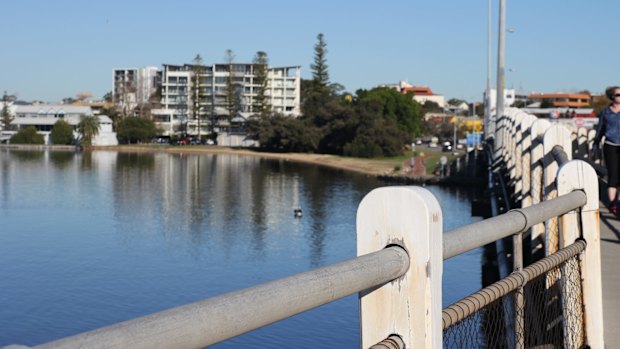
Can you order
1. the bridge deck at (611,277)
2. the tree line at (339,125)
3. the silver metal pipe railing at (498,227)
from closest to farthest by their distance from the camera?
1. the silver metal pipe railing at (498,227)
2. the bridge deck at (611,277)
3. the tree line at (339,125)

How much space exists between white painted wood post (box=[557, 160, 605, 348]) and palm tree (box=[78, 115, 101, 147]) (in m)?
139

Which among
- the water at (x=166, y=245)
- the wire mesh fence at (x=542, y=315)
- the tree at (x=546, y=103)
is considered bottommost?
the water at (x=166, y=245)

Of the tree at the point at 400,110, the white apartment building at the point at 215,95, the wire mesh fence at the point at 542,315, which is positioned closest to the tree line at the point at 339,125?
the tree at the point at 400,110

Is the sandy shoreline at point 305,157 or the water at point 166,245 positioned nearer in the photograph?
the water at point 166,245

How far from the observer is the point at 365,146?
107 metres

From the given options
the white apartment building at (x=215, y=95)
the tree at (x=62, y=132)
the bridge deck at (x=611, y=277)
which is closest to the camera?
the bridge deck at (x=611, y=277)

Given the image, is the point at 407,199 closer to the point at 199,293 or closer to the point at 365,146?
the point at 199,293

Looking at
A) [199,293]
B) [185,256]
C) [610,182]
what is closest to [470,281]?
[199,293]

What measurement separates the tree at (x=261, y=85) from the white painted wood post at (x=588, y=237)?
118 m

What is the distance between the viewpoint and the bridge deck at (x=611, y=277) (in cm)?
554

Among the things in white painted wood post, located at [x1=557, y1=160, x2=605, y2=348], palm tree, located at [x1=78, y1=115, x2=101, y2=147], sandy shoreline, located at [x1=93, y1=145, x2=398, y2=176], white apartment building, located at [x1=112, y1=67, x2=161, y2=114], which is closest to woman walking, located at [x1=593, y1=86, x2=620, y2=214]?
white painted wood post, located at [x1=557, y1=160, x2=605, y2=348]

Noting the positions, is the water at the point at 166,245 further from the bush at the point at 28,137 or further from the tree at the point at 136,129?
the bush at the point at 28,137

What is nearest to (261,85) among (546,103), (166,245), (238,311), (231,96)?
(231,96)

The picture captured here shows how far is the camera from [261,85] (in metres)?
130
